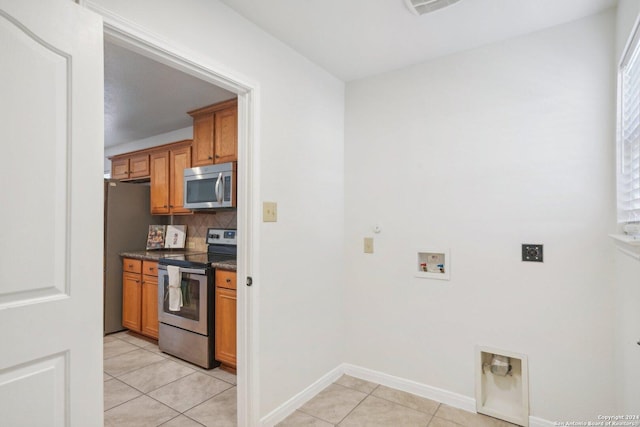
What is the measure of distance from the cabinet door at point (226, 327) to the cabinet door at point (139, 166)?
225cm

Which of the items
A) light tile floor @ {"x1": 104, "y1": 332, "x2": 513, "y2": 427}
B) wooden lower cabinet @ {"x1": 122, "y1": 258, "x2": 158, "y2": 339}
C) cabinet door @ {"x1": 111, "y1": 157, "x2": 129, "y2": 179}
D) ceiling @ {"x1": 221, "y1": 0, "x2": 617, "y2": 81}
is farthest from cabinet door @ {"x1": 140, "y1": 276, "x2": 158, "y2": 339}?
ceiling @ {"x1": 221, "y1": 0, "x2": 617, "y2": 81}

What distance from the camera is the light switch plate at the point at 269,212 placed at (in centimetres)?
207

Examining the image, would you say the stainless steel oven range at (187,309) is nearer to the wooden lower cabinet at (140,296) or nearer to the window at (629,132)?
the wooden lower cabinet at (140,296)

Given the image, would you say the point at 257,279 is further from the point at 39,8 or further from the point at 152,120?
the point at 152,120

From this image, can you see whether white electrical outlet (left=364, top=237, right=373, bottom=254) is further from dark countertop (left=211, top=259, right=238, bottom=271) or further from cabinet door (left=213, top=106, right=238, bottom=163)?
cabinet door (left=213, top=106, right=238, bottom=163)

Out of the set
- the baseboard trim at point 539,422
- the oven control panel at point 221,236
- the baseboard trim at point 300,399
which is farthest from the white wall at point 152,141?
the baseboard trim at point 539,422

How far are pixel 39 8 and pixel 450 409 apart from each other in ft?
9.37

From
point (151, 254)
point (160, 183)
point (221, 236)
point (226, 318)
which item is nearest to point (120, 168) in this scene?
point (160, 183)

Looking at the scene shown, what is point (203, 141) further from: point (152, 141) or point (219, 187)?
point (152, 141)

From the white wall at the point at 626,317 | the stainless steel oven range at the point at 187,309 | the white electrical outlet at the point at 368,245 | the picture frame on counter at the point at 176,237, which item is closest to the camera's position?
the white wall at the point at 626,317

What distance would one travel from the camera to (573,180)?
77.9 inches

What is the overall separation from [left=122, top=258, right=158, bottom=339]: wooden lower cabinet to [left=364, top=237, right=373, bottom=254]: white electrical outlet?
2250mm

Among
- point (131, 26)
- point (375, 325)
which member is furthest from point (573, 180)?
point (131, 26)

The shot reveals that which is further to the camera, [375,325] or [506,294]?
[375,325]
